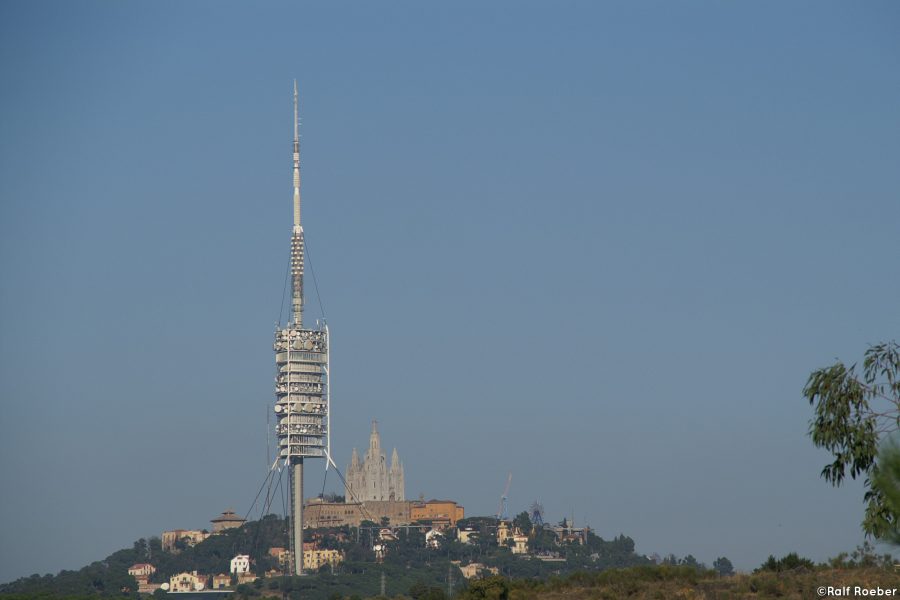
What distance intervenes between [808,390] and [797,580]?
15.4 m

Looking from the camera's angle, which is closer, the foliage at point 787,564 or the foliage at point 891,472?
the foliage at point 891,472

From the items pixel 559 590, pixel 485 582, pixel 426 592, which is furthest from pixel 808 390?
pixel 426 592

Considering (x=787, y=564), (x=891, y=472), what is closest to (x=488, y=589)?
(x=787, y=564)

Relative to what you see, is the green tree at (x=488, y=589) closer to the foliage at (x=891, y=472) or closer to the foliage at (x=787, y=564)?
the foliage at (x=787, y=564)

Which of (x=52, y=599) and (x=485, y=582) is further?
(x=52, y=599)

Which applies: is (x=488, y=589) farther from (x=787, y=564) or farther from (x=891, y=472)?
(x=891, y=472)

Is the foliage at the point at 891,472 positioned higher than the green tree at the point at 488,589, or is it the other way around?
the green tree at the point at 488,589

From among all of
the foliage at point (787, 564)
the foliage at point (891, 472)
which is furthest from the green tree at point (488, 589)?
the foliage at point (891, 472)

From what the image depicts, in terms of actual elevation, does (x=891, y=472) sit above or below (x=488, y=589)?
below

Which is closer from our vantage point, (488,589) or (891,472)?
(891,472)

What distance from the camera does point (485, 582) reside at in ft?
257

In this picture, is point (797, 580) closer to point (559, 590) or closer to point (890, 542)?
point (559, 590)

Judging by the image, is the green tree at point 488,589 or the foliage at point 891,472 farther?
the green tree at point 488,589

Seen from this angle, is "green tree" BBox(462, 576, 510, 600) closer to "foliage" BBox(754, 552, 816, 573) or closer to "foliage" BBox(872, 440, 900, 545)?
"foliage" BBox(754, 552, 816, 573)
